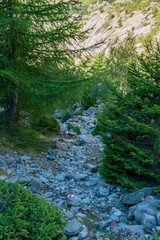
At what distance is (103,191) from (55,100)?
320cm

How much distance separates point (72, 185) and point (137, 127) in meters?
2.40

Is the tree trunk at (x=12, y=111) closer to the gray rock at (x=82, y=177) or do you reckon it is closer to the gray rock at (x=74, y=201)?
the gray rock at (x=82, y=177)

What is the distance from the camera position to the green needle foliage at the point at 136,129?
13.3ft

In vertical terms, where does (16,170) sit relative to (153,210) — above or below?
below

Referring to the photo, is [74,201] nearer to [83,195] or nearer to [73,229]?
[83,195]

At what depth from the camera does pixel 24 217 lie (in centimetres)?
198

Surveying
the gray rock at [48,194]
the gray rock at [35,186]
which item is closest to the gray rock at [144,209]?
the gray rock at [48,194]

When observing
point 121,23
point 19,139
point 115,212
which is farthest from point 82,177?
point 121,23

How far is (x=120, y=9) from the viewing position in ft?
251

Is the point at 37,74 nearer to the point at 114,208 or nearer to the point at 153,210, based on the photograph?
the point at 114,208

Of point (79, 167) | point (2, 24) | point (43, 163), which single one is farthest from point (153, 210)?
point (2, 24)

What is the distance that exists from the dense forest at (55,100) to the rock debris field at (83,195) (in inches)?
17.9

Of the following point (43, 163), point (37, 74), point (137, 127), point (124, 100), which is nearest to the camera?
point (137, 127)

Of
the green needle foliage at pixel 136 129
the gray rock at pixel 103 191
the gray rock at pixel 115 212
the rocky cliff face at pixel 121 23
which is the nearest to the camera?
the gray rock at pixel 115 212
